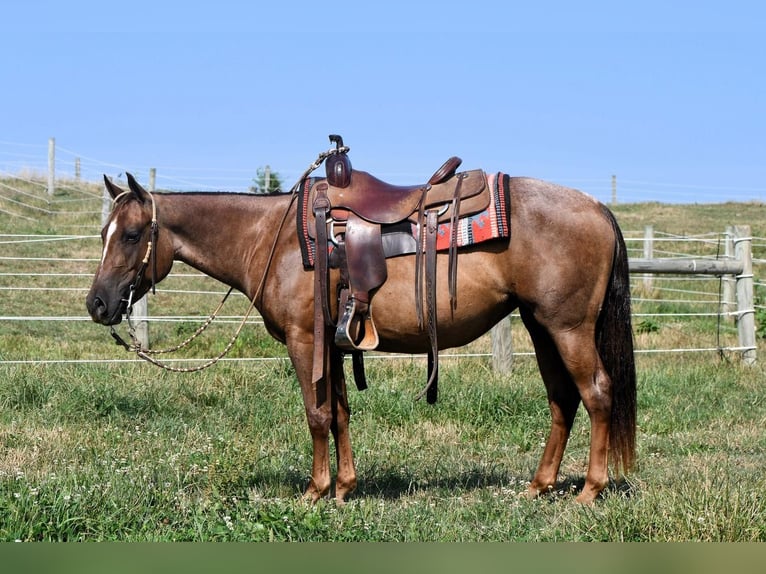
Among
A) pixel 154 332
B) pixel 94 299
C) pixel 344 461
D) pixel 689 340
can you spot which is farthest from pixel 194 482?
pixel 689 340

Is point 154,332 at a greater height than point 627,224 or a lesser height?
lesser

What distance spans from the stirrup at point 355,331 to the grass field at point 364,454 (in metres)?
0.93

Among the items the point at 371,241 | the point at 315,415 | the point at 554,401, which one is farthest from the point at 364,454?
the point at 371,241

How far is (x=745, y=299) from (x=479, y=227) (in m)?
7.19

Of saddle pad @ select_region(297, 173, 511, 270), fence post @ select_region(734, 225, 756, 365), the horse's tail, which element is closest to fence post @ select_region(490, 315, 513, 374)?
fence post @ select_region(734, 225, 756, 365)

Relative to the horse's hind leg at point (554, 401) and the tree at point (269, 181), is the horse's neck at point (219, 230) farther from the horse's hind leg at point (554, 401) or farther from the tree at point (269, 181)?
the tree at point (269, 181)

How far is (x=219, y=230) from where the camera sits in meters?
5.59

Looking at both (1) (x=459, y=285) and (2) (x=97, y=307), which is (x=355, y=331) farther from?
(2) (x=97, y=307)

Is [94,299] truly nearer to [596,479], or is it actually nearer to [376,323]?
[376,323]

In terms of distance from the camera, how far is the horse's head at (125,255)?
17.6ft

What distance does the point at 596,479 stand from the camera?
17.4 ft

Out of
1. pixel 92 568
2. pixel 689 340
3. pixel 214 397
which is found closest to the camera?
pixel 92 568

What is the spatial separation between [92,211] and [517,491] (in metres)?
17.4

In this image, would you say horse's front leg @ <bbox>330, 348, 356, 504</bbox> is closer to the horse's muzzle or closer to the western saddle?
the western saddle
